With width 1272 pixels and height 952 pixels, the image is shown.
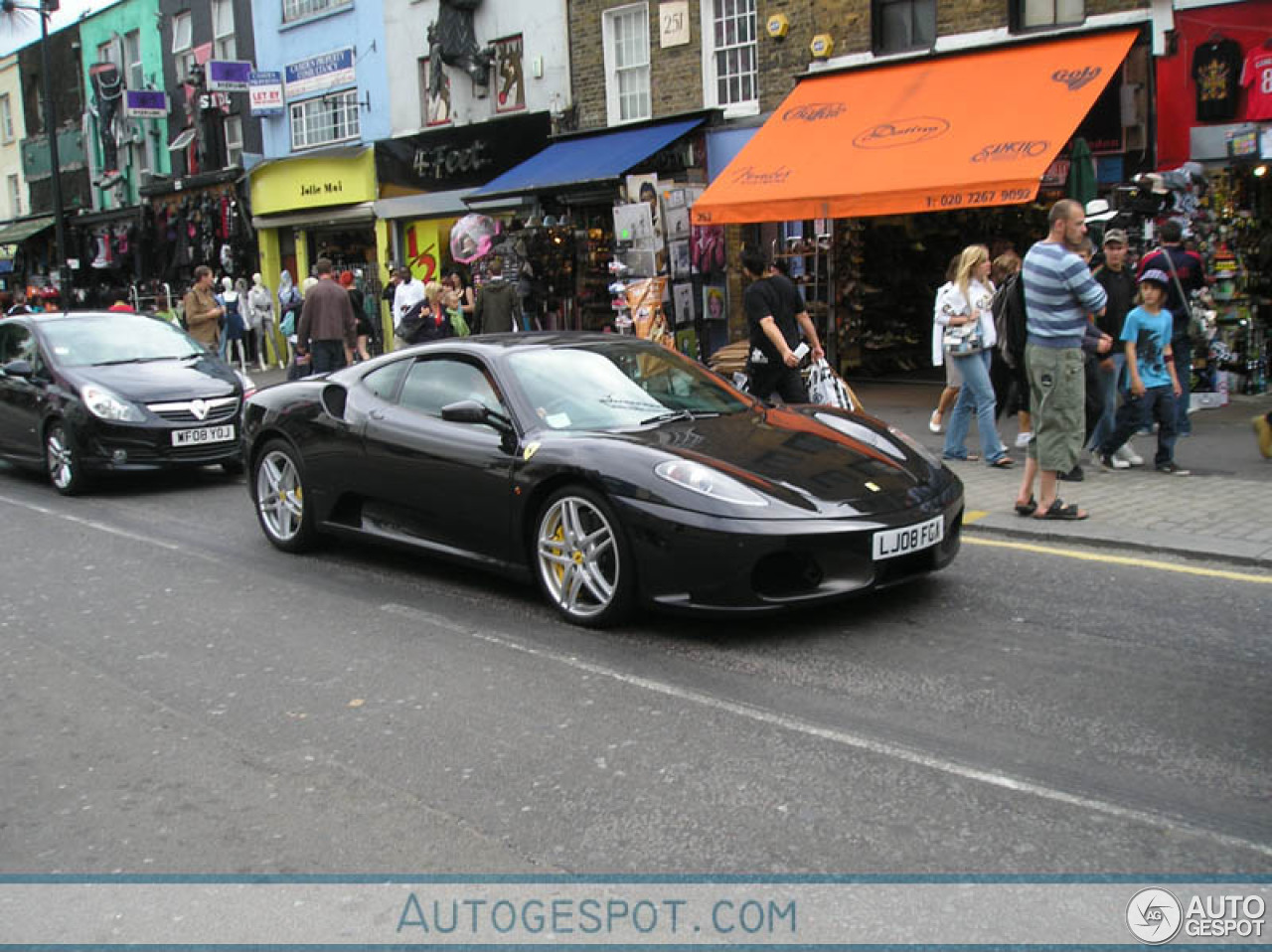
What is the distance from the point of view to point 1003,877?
10.6 ft

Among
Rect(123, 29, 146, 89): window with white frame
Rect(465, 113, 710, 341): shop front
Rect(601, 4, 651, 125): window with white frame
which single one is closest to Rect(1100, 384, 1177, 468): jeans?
Rect(465, 113, 710, 341): shop front

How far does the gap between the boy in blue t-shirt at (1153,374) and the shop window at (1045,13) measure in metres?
5.97

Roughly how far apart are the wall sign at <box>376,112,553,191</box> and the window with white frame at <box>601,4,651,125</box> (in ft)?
4.97

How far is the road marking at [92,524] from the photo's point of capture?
26.9 feet

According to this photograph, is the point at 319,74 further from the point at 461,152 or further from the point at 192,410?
the point at 192,410

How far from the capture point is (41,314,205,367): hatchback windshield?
11.1 metres

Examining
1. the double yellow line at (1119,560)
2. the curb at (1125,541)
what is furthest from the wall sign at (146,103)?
the double yellow line at (1119,560)

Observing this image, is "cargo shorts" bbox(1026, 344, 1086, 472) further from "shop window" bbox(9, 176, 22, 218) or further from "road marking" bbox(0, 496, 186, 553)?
"shop window" bbox(9, 176, 22, 218)

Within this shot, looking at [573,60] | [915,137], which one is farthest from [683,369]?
[573,60]

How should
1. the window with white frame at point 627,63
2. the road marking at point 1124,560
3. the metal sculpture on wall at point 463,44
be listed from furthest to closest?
1. the metal sculpture on wall at point 463,44
2. the window with white frame at point 627,63
3. the road marking at point 1124,560

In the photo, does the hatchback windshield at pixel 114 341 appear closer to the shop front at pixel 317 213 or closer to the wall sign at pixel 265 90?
the shop front at pixel 317 213

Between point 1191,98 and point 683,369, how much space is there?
28.2 ft

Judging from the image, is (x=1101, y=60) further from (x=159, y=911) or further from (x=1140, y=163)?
(x=159, y=911)

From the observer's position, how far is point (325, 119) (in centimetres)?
2603
